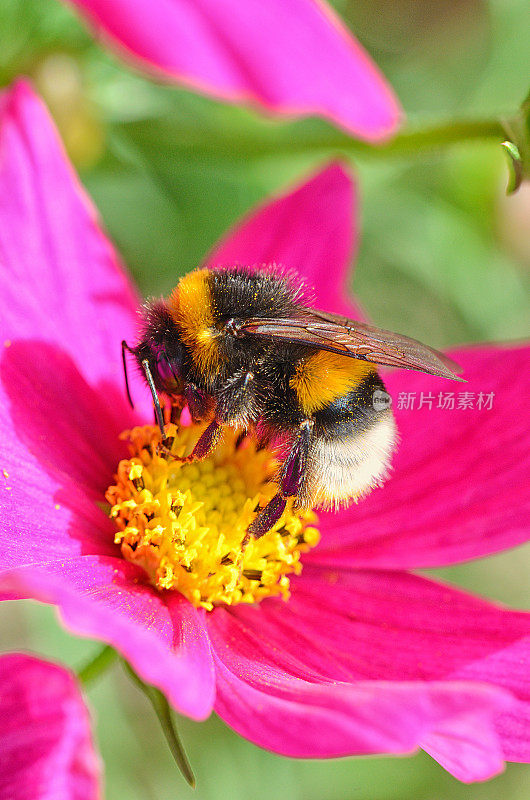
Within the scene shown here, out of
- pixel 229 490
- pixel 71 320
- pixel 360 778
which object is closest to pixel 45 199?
pixel 71 320

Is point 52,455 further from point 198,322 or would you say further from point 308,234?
point 308,234

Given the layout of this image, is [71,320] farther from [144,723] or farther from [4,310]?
[144,723]

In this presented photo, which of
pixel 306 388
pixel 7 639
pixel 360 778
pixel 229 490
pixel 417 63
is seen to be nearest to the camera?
pixel 306 388

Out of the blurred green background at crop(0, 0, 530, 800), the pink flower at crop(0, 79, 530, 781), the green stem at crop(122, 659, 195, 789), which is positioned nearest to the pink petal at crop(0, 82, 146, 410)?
the pink flower at crop(0, 79, 530, 781)

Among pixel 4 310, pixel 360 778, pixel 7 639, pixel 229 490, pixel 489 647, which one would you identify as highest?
pixel 4 310

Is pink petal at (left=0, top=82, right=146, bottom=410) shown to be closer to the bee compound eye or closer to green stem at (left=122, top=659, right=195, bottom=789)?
the bee compound eye

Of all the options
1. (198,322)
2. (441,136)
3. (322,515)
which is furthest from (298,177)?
(198,322)

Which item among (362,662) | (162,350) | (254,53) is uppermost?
(254,53)
